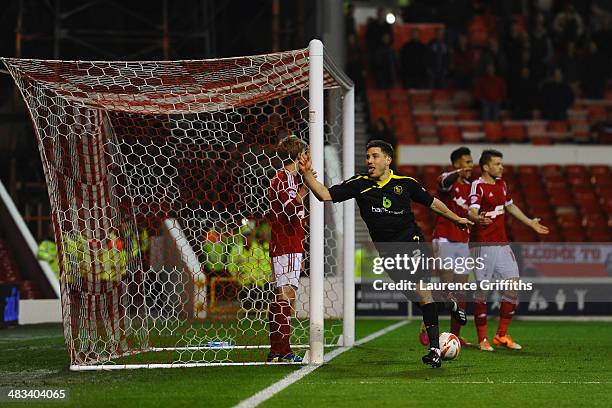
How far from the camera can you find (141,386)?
23.7ft

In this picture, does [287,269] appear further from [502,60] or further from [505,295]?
[502,60]

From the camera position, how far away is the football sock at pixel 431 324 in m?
8.28

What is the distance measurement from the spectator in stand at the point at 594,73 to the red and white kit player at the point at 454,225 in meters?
11.8

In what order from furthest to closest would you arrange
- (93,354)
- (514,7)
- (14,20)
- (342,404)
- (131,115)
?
(514,7)
(14,20)
(131,115)
(93,354)
(342,404)

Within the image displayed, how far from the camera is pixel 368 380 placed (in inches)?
297

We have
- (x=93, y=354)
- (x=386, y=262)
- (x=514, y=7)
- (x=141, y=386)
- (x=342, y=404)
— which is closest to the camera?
(x=342, y=404)

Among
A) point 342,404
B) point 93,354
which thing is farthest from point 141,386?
point 93,354

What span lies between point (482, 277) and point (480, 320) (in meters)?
0.43

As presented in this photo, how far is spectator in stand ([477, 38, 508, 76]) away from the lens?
2130 centimetres

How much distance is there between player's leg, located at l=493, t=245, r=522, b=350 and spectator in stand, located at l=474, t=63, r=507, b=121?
10.7m

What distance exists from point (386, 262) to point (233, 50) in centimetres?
1348

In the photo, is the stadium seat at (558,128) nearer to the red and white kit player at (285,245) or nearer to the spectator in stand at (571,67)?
the spectator in stand at (571,67)

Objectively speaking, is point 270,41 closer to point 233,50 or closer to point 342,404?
point 233,50

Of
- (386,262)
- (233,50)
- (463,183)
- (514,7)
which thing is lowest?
(386,262)
